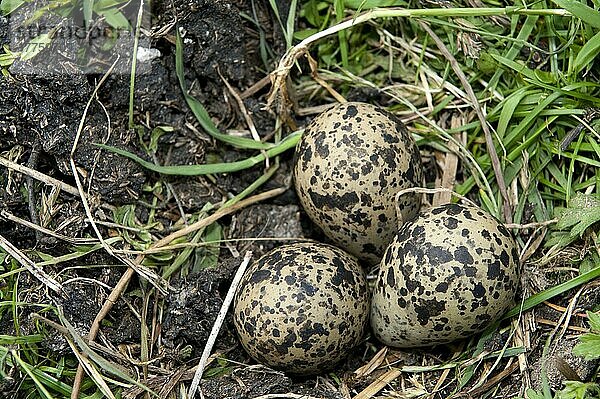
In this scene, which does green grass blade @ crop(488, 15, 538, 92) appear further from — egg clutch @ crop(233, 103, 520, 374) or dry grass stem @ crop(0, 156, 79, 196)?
dry grass stem @ crop(0, 156, 79, 196)

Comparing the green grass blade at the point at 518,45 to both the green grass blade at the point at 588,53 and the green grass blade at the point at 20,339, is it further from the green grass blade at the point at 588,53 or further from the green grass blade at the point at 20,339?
the green grass blade at the point at 20,339

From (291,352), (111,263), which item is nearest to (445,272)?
(291,352)

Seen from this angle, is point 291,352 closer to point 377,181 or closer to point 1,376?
point 377,181

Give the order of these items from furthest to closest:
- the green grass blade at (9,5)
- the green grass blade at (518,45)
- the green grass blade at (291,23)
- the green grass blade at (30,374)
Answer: the green grass blade at (291,23) → the green grass blade at (518,45) → the green grass blade at (9,5) → the green grass blade at (30,374)

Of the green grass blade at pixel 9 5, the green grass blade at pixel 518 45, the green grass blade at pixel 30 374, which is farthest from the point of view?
the green grass blade at pixel 518 45

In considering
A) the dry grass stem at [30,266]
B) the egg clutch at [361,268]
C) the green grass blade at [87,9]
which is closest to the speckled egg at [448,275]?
the egg clutch at [361,268]

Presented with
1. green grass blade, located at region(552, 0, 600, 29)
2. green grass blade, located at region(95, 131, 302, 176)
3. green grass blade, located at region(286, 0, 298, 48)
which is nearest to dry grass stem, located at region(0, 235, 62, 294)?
green grass blade, located at region(95, 131, 302, 176)

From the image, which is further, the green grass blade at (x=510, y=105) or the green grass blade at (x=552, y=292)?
the green grass blade at (x=510, y=105)
